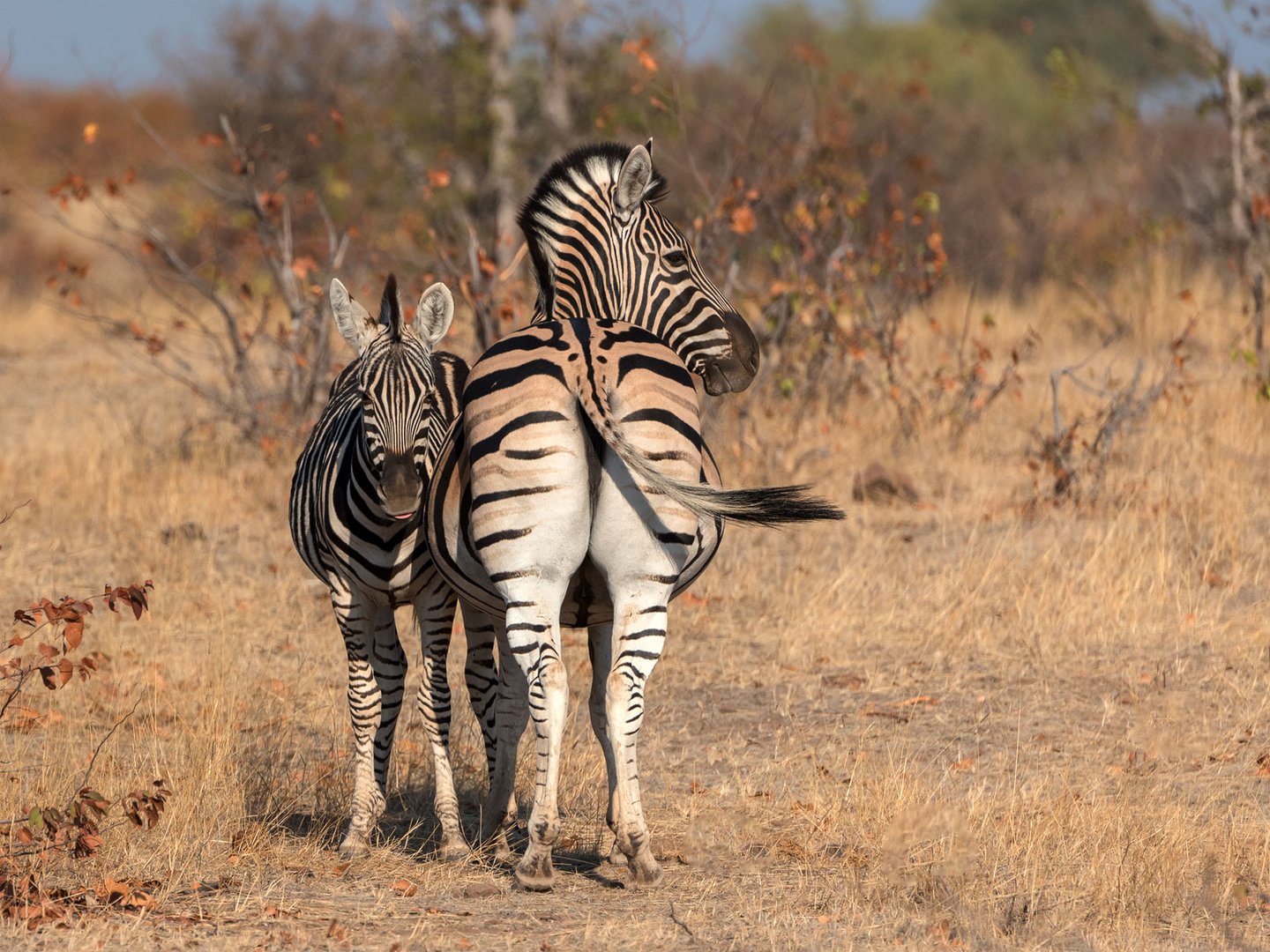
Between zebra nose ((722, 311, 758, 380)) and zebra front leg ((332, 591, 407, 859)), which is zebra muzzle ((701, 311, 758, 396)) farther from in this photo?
zebra front leg ((332, 591, 407, 859))

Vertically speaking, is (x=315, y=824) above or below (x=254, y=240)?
below

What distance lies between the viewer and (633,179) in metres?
5.40

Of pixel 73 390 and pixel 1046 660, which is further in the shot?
pixel 73 390

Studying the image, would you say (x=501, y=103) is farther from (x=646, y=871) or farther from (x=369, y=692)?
(x=646, y=871)

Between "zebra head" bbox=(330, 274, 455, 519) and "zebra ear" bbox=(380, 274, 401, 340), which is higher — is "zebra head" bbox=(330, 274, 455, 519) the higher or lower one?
the lower one

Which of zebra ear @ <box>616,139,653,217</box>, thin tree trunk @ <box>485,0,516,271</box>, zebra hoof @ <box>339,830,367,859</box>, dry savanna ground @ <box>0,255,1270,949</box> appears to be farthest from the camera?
thin tree trunk @ <box>485,0,516,271</box>

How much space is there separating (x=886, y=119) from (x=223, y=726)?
16.2m

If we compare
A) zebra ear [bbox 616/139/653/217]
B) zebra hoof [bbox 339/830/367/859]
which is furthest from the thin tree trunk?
zebra hoof [bbox 339/830/367/859]

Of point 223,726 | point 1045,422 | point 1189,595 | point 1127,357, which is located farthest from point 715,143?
point 223,726

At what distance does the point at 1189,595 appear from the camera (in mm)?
7824

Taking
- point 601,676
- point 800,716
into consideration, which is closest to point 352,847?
point 601,676

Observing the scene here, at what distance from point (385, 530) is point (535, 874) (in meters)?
1.20

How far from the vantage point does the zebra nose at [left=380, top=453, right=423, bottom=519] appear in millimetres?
4598

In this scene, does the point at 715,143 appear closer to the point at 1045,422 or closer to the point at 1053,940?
the point at 1045,422
